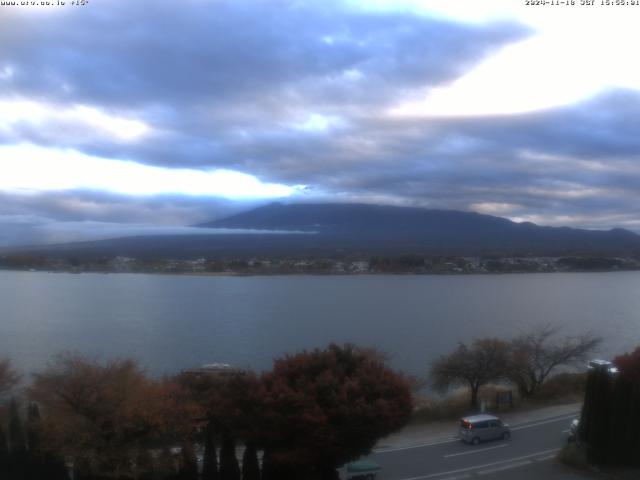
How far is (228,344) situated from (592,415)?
21721 mm

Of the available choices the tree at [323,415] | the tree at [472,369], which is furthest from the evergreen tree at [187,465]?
Result: the tree at [472,369]

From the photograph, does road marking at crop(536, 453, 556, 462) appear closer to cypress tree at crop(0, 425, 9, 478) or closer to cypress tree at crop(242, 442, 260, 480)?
cypress tree at crop(242, 442, 260, 480)

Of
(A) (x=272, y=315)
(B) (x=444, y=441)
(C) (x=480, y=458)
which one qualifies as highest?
(A) (x=272, y=315)

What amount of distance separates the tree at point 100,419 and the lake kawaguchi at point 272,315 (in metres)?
14.5

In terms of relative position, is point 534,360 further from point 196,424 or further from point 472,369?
point 196,424

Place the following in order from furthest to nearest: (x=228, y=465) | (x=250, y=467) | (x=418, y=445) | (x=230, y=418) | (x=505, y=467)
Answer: (x=418, y=445)
(x=505, y=467)
(x=230, y=418)
(x=250, y=467)
(x=228, y=465)

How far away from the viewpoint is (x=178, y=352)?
1187 inches

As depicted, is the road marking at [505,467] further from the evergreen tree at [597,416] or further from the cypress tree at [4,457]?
the cypress tree at [4,457]

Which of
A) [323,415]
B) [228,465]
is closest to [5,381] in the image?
[228,465]

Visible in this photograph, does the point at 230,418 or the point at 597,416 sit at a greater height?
the point at 230,418

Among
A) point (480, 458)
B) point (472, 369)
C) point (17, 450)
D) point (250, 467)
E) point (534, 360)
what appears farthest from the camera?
point (534, 360)

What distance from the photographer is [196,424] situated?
11547 mm

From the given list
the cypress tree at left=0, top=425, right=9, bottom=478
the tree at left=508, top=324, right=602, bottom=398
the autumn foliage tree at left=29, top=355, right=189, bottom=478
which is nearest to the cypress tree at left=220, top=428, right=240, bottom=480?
the autumn foliage tree at left=29, top=355, right=189, bottom=478

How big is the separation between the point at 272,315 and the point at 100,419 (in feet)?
108
